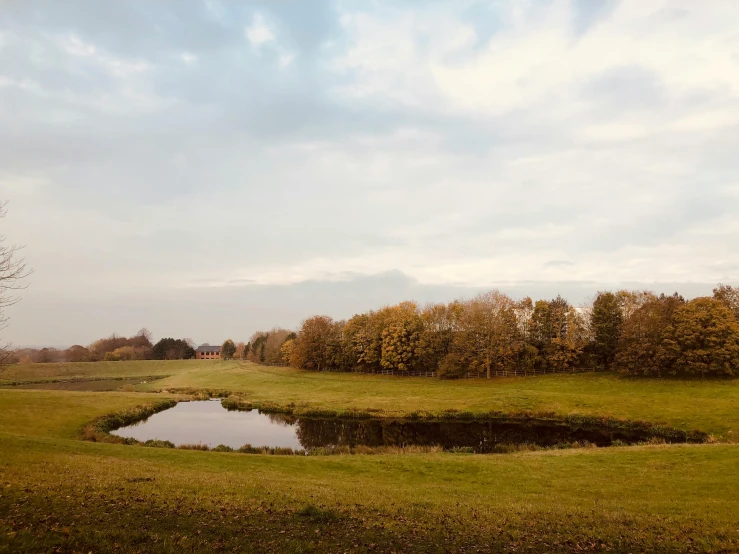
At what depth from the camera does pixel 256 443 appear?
1563 inches

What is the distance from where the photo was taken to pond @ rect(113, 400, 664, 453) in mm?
38812

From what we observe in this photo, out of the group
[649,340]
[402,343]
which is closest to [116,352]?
[402,343]

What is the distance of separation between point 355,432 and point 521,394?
2628cm

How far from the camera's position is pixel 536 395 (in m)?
56.4

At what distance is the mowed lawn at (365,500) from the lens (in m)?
12.1

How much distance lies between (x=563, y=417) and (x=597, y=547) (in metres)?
40.8

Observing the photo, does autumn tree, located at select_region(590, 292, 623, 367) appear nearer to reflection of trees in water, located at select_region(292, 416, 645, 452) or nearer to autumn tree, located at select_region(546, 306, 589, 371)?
autumn tree, located at select_region(546, 306, 589, 371)

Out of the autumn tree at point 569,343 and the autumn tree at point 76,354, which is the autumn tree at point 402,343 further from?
the autumn tree at point 76,354

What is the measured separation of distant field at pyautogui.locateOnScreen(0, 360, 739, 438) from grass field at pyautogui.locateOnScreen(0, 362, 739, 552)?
25.3 feet

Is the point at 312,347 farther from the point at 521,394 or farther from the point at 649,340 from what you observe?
the point at 649,340

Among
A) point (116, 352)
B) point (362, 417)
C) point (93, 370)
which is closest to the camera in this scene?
point (362, 417)

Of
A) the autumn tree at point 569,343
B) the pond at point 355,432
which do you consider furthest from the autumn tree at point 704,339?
the pond at point 355,432

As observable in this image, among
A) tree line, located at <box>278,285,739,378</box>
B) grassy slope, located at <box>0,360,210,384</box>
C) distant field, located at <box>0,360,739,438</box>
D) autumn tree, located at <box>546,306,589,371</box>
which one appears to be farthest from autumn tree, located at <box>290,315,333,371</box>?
autumn tree, located at <box>546,306,589,371</box>

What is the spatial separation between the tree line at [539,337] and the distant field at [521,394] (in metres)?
3.87
